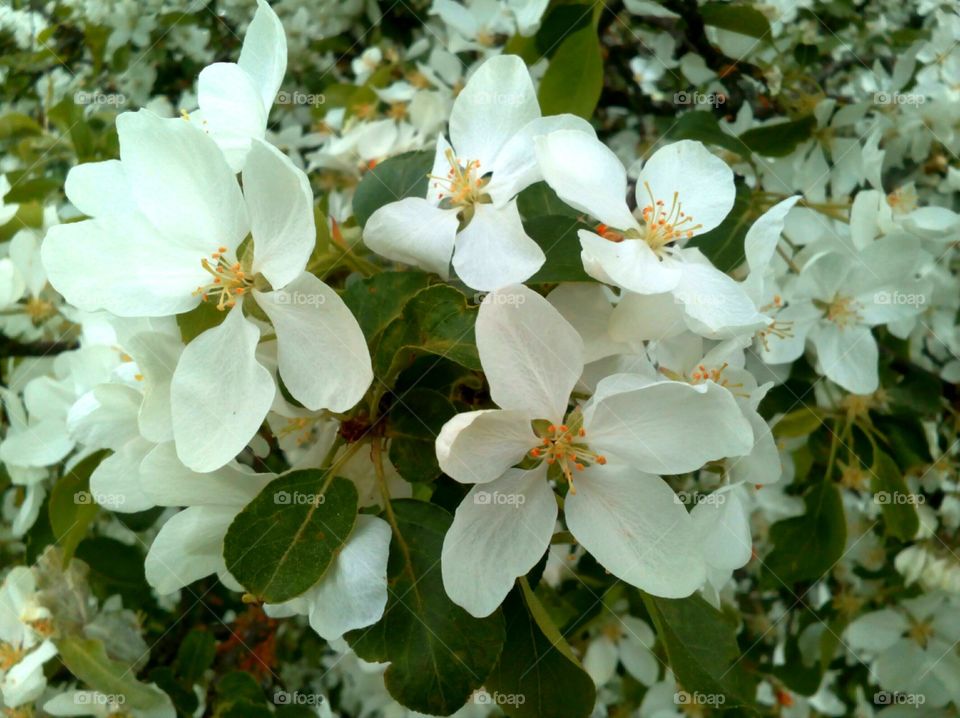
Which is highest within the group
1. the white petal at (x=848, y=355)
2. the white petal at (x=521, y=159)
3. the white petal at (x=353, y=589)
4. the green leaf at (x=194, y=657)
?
the white petal at (x=521, y=159)

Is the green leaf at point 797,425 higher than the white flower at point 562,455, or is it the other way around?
the white flower at point 562,455

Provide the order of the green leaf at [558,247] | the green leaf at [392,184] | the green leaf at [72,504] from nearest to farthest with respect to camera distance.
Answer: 1. the green leaf at [558,247]
2. the green leaf at [392,184]
3. the green leaf at [72,504]

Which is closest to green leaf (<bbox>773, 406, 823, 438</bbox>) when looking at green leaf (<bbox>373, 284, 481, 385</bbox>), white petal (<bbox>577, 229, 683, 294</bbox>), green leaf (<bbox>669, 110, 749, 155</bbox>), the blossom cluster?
the blossom cluster

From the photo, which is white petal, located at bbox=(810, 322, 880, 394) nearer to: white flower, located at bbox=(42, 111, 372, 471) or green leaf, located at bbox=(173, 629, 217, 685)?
white flower, located at bbox=(42, 111, 372, 471)

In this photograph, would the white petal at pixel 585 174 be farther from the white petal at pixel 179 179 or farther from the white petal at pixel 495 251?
the white petal at pixel 179 179

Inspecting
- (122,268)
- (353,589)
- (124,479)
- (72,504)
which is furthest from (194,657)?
(122,268)

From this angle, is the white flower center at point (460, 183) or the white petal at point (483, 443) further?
the white flower center at point (460, 183)

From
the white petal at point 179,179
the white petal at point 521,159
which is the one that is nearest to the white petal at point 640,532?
the white petal at point 521,159
